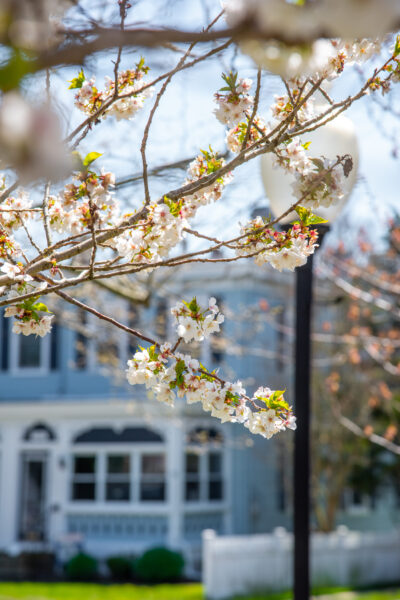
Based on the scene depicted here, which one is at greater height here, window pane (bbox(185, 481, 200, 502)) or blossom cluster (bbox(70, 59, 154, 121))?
blossom cluster (bbox(70, 59, 154, 121))

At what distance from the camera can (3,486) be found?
56.7 feet

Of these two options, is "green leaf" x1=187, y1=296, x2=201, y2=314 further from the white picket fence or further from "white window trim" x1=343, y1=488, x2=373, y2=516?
"white window trim" x1=343, y1=488, x2=373, y2=516

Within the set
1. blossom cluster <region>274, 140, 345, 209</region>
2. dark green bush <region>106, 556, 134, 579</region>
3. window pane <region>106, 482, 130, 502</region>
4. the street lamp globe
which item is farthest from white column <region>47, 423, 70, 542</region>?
blossom cluster <region>274, 140, 345, 209</region>

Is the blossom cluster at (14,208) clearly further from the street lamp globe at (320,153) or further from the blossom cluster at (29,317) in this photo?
the street lamp globe at (320,153)

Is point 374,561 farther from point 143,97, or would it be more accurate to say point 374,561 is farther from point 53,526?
point 143,97

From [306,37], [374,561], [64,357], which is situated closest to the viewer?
[306,37]

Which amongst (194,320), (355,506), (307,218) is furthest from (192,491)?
(307,218)

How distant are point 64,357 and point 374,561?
309 inches

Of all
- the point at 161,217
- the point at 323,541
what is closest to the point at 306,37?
the point at 161,217

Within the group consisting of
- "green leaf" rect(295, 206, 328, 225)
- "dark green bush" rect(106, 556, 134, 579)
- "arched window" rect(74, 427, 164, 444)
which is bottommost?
"dark green bush" rect(106, 556, 134, 579)

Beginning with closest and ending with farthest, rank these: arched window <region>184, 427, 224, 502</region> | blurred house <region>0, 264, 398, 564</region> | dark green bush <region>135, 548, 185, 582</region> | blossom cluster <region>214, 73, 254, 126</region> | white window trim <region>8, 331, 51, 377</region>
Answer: blossom cluster <region>214, 73, 254, 126</region>, dark green bush <region>135, 548, 185, 582</region>, blurred house <region>0, 264, 398, 564</region>, arched window <region>184, 427, 224, 502</region>, white window trim <region>8, 331, 51, 377</region>

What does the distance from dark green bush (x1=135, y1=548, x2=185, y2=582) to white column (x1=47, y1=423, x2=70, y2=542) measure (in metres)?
2.43

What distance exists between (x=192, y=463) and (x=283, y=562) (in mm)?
4453

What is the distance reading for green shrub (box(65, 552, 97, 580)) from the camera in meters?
14.9
